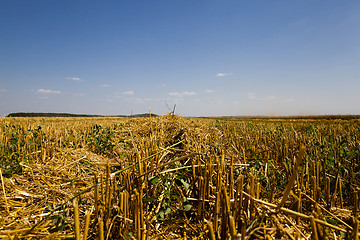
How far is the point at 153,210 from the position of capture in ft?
6.44

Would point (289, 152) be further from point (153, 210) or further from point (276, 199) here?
point (153, 210)

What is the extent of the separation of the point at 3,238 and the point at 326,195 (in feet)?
10.3

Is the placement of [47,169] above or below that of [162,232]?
above

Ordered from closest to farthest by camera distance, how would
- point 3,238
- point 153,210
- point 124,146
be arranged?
point 3,238 < point 153,210 < point 124,146

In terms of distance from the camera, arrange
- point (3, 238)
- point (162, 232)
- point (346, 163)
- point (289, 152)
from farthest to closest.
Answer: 1. point (289, 152)
2. point (346, 163)
3. point (162, 232)
4. point (3, 238)

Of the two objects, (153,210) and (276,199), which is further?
(276,199)

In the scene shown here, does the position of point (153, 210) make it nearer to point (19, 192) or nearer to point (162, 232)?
point (162, 232)

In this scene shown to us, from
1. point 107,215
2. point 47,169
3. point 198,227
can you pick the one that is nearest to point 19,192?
point 47,169

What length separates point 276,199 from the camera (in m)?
2.48

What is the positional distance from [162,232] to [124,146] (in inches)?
122

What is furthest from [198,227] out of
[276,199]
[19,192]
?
[19,192]

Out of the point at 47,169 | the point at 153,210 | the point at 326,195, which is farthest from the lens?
the point at 47,169

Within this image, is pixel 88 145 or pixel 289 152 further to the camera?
pixel 88 145

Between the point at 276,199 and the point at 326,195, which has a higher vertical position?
the point at 326,195
